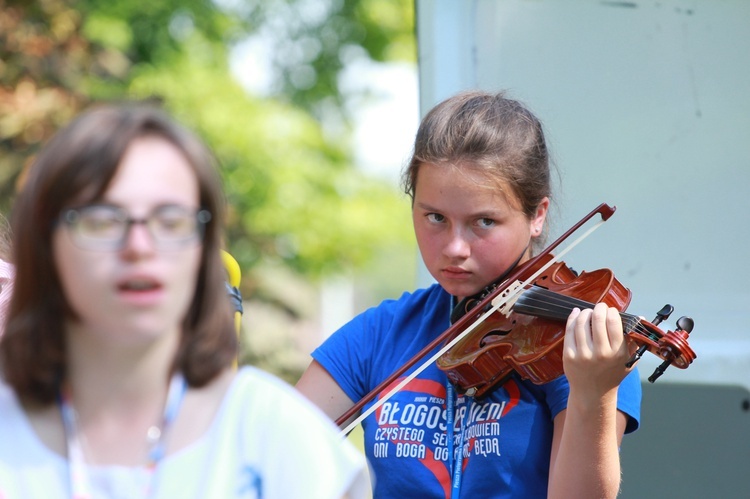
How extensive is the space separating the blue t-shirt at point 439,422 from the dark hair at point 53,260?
31.8 inches

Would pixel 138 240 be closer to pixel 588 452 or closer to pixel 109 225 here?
pixel 109 225

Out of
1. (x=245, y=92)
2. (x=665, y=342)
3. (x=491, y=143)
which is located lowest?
(x=665, y=342)

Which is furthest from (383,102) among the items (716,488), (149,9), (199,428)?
(199,428)

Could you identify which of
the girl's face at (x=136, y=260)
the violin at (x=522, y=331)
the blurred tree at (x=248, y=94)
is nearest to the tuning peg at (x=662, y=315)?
the violin at (x=522, y=331)

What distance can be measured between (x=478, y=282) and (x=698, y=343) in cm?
98

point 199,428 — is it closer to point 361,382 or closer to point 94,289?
point 94,289

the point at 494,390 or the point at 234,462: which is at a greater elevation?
the point at 494,390

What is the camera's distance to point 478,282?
201cm

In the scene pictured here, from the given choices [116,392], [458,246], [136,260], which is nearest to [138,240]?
[136,260]

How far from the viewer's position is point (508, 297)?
2.06 meters

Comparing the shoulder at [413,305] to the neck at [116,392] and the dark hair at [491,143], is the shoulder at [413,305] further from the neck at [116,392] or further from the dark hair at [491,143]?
the neck at [116,392]

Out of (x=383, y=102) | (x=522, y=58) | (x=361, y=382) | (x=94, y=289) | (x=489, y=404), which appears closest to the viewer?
(x=94, y=289)

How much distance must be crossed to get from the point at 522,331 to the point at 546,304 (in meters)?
0.07

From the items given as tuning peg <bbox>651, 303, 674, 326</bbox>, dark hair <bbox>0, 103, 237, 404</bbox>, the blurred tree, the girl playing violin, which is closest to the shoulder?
the girl playing violin
